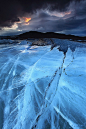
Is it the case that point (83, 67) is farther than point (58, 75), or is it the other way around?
point (83, 67)

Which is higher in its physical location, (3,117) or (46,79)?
(46,79)

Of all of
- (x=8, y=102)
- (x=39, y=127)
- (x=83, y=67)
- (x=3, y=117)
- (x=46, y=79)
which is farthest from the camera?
(x=83, y=67)

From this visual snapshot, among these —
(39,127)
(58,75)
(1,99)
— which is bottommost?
(39,127)

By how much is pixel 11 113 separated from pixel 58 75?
3.93ft

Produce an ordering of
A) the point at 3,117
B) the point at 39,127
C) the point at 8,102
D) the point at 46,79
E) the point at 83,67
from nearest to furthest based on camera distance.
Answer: the point at 39,127
the point at 3,117
the point at 8,102
the point at 46,79
the point at 83,67

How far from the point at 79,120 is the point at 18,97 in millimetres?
1017

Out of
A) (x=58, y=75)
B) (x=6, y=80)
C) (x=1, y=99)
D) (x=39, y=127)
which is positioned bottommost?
(x=39, y=127)

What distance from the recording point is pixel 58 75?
1.83m

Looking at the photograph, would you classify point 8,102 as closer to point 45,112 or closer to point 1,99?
point 1,99

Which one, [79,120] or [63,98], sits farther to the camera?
[63,98]

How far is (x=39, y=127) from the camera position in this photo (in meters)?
0.98

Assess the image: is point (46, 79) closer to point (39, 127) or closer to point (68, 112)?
point (68, 112)

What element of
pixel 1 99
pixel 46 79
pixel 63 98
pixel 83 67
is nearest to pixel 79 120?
pixel 63 98

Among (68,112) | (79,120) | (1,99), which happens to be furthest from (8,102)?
(79,120)
